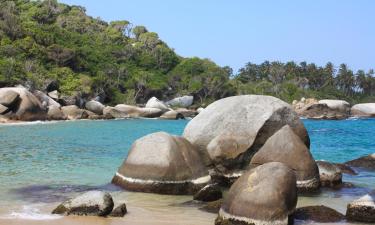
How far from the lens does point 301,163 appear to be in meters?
11.6

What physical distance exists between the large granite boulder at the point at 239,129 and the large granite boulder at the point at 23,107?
31846 millimetres

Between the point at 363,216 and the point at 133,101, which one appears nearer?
the point at 363,216

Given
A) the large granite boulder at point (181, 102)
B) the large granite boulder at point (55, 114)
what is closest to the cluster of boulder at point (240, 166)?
the large granite boulder at point (55, 114)

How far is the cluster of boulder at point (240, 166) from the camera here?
8344 millimetres

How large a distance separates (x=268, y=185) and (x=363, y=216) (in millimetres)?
1912

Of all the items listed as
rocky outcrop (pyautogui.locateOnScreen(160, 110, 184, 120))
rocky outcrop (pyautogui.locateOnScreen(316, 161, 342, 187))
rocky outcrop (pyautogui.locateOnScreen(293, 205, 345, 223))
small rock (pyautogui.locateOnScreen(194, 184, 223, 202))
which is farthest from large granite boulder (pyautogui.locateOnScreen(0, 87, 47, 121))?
rocky outcrop (pyautogui.locateOnScreen(293, 205, 345, 223))

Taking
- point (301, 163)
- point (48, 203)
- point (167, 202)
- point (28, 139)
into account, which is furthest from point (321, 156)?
point (28, 139)

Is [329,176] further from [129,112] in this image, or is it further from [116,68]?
[116,68]

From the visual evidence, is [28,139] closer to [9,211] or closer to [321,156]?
[321,156]

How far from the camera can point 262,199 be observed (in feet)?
26.8

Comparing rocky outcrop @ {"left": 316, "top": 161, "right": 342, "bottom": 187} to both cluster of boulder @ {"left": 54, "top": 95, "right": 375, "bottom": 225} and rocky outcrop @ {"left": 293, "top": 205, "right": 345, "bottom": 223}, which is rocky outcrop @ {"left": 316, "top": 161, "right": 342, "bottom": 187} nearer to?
cluster of boulder @ {"left": 54, "top": 95, "right": 375, "bottom": 225}

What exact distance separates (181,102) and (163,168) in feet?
208

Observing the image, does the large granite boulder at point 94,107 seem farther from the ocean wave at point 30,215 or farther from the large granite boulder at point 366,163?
the ocean wave at point 30,215

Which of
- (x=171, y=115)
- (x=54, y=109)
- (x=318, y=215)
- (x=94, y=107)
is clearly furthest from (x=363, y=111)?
(x=318, y=215)
